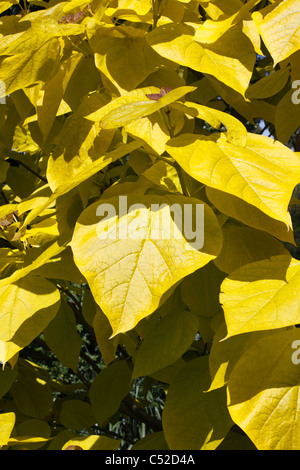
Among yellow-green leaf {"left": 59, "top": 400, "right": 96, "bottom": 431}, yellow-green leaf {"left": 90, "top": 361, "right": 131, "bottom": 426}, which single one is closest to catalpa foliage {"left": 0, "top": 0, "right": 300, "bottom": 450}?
yellow-green leaf {"left": 90, "top": 361, "right": 131, "bottom": 426}

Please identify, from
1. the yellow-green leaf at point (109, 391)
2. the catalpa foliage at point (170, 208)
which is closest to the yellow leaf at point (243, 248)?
the catalpa foliage at point (170, 208)

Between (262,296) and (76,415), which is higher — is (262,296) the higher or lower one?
the higher one

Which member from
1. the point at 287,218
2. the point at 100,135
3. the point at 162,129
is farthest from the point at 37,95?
the point at 287,218

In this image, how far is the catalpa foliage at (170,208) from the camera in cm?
65

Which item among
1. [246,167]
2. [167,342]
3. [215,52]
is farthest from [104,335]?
[215,52]

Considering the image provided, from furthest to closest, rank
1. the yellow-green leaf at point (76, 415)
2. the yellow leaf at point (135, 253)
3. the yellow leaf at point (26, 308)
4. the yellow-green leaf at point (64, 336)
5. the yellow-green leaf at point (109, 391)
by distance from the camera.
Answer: the yellow-green leaf at point (76, 415) → the yellow-green leaf at point (109, 391) → the yellow-green leaf at point (64, 336) → the yellow leaf at point (26, 308) → the yellow leaf at point (135, 253)

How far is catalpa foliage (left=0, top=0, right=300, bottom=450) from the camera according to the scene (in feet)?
2.14

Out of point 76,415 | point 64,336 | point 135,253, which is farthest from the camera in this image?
point 76,415

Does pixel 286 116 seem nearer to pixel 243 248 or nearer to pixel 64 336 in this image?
pixel 243 248

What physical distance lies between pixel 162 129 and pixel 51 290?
35 cm

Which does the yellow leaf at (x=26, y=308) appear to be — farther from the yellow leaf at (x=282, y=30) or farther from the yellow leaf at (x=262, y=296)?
the yellow leaf at (x=282, y=30)

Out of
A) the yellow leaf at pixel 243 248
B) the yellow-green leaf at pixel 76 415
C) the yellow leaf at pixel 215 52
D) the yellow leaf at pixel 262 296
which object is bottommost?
the yellow-green leaf at pixel 76 415

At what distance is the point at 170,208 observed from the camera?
728 mm

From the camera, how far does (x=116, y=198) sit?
0.76 m
